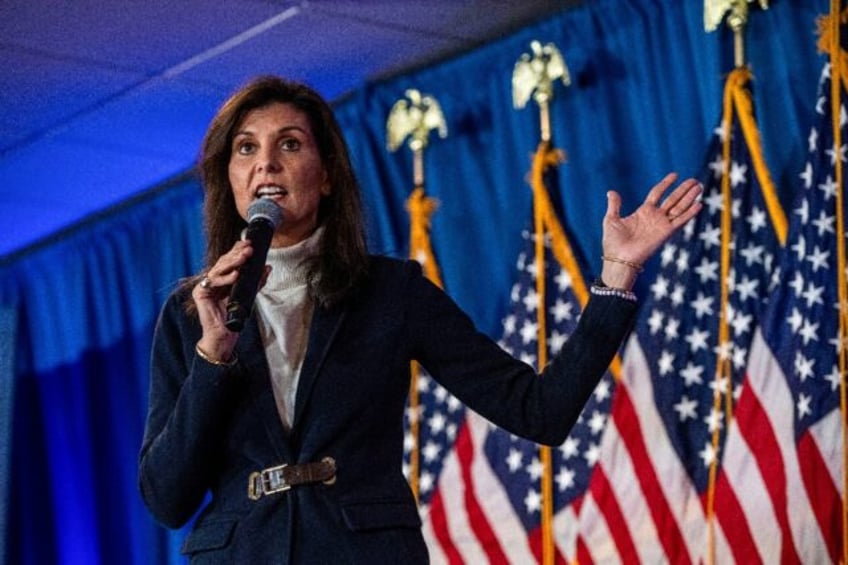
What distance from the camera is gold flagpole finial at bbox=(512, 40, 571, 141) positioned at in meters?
4.36

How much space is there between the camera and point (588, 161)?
4.31 metres

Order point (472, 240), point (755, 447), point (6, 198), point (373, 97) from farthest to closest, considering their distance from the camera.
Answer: point (6, 198) → point (373, 97) → point (472, 240) → point (755, 447)

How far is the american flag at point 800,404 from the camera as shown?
3420 mm

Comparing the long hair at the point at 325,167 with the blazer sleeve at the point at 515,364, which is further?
the long hair at the point at 325,167

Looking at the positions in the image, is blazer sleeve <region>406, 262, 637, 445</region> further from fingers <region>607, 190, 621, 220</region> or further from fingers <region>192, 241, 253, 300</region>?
fingers <region>192, 241, 253, 300</region>

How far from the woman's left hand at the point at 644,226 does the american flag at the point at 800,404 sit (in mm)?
1573

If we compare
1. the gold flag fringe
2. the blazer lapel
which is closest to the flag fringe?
the gold flag fringe

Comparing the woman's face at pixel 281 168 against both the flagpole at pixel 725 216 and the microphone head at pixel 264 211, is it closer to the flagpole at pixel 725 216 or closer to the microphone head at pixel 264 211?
the microphone head at pixel 264 211

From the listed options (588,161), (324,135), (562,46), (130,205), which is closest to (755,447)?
(588,161)

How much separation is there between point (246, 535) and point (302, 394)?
19 centimetres

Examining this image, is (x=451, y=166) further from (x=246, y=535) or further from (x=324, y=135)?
(x=246, y=535)

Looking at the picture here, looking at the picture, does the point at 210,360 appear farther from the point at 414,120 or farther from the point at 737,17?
the point at 414,120

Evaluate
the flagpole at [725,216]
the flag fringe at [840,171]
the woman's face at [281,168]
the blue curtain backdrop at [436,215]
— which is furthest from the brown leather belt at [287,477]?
the flagpole at [725,216]

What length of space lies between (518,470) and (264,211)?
2.41m
